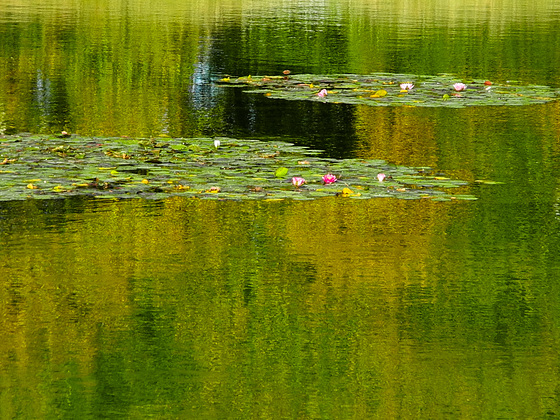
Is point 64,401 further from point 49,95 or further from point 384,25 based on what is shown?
point 384,25

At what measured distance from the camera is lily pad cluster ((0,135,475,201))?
9469 millimetres

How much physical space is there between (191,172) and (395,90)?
6532 mm

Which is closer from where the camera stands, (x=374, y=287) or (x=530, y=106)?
(x=374, y=287)

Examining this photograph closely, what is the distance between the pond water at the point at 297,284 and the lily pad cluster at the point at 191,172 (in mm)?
186

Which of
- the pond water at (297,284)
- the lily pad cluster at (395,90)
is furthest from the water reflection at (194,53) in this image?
the lily pad cluster at (395,90)

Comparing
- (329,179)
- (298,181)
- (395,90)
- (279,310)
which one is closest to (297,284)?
(279,310)

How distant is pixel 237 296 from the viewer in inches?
278

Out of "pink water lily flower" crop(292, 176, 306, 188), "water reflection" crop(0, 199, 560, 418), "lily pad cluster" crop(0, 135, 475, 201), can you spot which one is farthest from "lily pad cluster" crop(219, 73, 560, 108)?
"water reflection" crop(0, 199, 560, 418)

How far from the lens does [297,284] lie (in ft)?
24.1

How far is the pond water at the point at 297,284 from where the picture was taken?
5617 mm

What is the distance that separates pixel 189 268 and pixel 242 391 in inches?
82.9

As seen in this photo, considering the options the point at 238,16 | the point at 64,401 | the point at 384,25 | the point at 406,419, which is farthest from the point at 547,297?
the point at 238,16

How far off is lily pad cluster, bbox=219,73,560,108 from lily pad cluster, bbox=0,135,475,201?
3.67m

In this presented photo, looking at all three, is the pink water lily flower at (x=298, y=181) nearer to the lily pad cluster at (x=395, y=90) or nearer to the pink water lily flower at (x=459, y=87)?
the lily pad cluster at (x=395, y=90)
